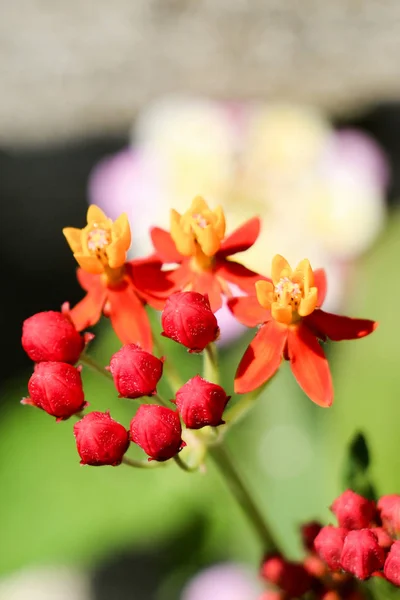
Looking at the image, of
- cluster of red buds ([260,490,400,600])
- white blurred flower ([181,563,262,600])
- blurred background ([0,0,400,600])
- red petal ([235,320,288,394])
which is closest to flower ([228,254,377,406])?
red petal ([235,320,288,394])

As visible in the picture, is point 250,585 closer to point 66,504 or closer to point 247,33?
point 66,504

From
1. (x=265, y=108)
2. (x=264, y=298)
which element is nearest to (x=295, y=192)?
(x=265, y=108)

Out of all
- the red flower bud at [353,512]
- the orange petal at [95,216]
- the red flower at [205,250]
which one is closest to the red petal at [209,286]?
the red flower at [205,250]

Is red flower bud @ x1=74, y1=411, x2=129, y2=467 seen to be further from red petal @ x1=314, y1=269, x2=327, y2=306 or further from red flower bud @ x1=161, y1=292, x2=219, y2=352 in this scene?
red petal @ x1=314, y1=269, x2=327, y2=306

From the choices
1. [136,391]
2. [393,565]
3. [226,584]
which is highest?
[136,391]

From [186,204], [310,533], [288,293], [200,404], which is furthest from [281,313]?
[186,204]

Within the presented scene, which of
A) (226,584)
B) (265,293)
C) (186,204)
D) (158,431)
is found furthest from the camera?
(186,204)

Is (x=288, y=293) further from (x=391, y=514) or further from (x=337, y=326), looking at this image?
(x=391, y=514)

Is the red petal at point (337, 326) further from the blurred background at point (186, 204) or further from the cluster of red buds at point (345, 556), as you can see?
the blurred background at point (186, 204)
